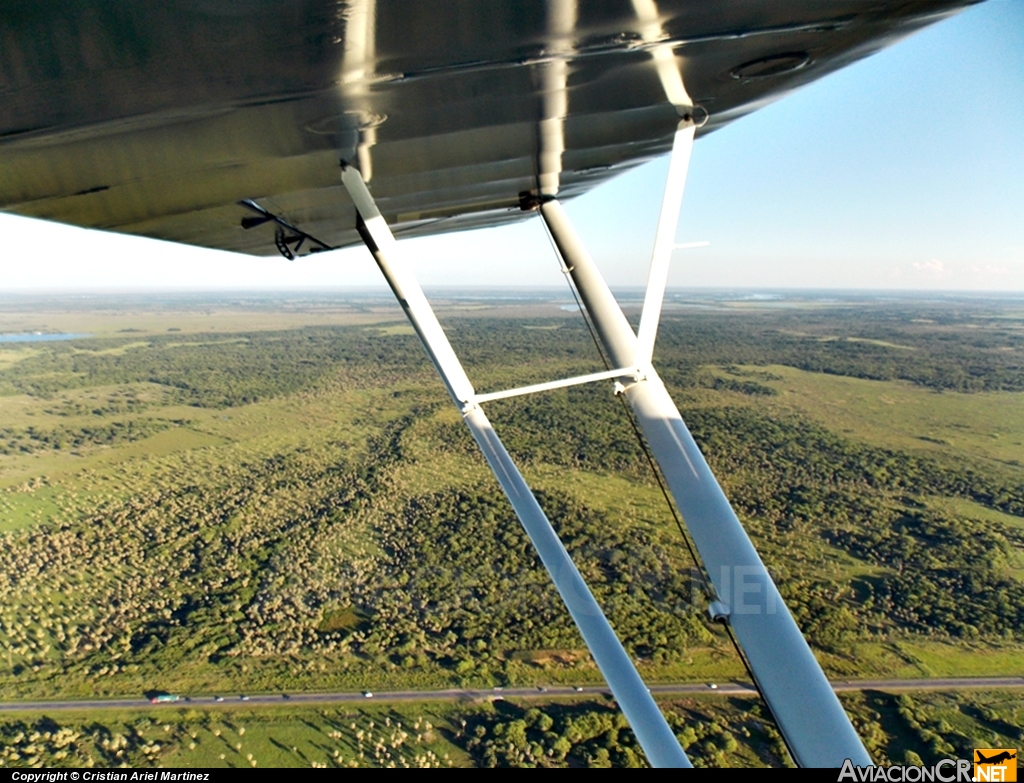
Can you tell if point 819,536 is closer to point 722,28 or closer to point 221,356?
point 722,28

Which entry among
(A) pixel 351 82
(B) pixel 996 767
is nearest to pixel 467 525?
(B) pixel 996 767

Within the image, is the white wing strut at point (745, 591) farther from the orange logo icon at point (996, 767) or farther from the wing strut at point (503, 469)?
the wing strut at point (503, 469)

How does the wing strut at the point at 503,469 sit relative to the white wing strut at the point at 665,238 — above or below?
below

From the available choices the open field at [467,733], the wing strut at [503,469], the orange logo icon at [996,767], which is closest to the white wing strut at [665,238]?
the wing strut at [503,469]

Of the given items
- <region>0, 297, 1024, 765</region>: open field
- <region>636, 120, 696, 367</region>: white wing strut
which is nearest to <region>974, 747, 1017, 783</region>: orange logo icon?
<region>636, 120, 696, 367</region>: white wing strut

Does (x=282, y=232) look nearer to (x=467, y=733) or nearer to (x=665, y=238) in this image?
(x=665, y=238)

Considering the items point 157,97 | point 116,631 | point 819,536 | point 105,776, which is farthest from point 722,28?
point 819,536
